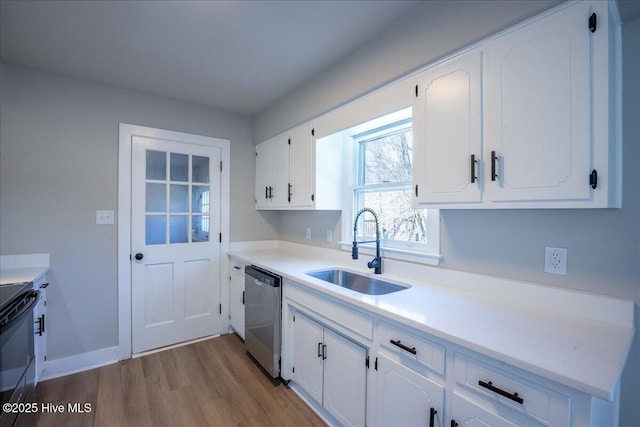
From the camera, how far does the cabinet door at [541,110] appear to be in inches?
41.4

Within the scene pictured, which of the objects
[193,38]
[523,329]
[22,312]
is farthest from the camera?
[193,38]

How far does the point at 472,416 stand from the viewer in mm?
1036

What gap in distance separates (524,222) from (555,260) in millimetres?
207

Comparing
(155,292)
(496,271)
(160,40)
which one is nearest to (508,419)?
(496,271)

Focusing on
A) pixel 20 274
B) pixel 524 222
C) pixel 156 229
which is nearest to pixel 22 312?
pixel 20 274

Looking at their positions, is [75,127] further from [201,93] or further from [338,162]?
[338,162]

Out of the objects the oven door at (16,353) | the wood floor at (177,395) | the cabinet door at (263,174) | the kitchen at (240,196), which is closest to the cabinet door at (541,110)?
the kitchen at (240,196)

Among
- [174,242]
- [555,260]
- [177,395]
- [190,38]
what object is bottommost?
[177,395]

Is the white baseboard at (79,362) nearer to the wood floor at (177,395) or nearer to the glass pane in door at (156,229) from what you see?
the wood floor at (177,395)

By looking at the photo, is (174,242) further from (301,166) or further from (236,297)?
(301,166)

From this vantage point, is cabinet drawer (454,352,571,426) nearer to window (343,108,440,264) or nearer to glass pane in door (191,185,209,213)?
window (343,108,440,264)

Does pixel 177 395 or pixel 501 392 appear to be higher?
pixel 501 392

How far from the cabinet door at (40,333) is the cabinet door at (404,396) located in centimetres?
227

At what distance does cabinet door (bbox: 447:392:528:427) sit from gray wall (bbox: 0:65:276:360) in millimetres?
2812
